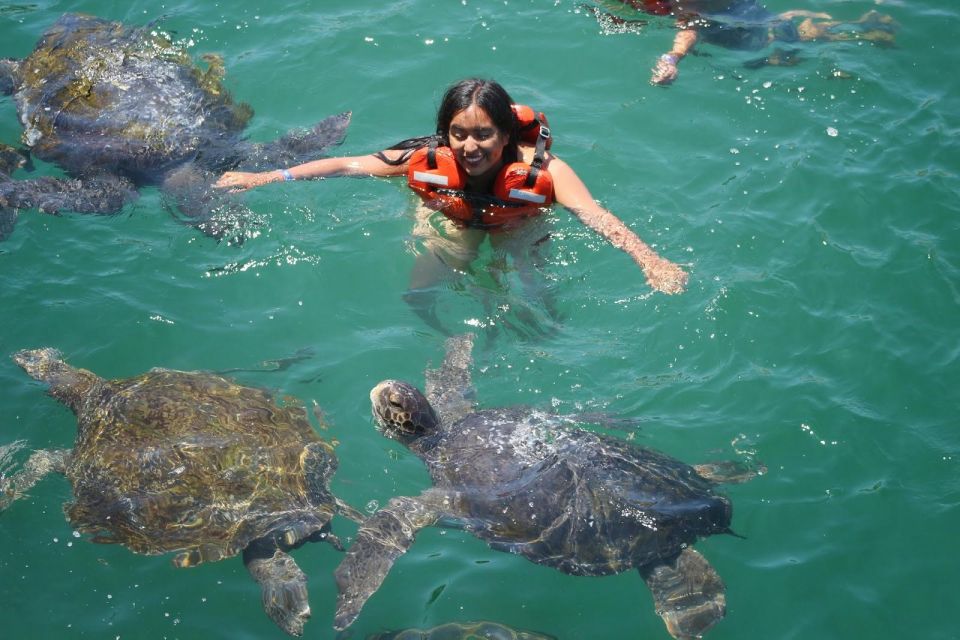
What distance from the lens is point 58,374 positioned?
5512 mm

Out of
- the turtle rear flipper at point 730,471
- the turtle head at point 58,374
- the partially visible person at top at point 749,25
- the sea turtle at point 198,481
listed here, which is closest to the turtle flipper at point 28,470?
the sea turtle at point 198,481

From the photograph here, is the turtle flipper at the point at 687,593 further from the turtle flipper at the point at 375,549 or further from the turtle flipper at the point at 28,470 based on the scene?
the turtle flipper at the point at 28,470

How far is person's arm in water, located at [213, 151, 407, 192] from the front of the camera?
6.00 m

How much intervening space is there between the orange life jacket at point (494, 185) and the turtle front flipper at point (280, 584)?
278 centimetres

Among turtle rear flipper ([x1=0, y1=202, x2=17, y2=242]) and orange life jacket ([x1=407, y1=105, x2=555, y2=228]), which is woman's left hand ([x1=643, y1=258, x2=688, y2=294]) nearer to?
orange life jacket ([x1=407, y1=105, x2=555, y2=228])

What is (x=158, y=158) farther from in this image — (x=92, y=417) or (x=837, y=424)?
(x=837, y=424)

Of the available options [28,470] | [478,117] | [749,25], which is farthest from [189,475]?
[749,25]

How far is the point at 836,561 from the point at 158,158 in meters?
6.02

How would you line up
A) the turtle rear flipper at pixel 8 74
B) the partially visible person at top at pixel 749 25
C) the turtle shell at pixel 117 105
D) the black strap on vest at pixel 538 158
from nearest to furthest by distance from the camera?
the black strap on vest at pixel 538 158 → the turtle shell at pixel 117 105 → the turtle rear flipper at pixel 8 74 → the partially visible person at top at pixel 749 25

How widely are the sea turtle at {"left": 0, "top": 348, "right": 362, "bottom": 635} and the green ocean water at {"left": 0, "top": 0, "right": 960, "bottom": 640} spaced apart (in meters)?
0.17

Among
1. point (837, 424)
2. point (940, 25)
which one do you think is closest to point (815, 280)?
point (837, 424)

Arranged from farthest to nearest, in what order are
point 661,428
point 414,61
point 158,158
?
point 414,61, point 158,158, point 661,428

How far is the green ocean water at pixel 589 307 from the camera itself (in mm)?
4742

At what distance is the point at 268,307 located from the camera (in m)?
6.27
